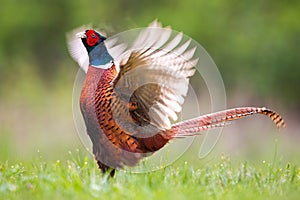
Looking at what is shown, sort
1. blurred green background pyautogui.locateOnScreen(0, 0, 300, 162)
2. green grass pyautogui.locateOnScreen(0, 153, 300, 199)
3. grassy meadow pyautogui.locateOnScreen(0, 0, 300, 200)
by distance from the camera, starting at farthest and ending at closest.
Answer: blurred green background pyautogui.locateOnScreen(0, 0, 300, 162) < grassy meadow pyautogui.locateOnScreen(0, 0, 300, 200) < green grass pyautogui.locateOnScreen(0, 153, 300, 199)

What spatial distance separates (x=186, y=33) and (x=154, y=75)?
905cm

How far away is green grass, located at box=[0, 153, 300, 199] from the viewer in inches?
162

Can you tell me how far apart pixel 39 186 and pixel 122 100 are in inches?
32.3

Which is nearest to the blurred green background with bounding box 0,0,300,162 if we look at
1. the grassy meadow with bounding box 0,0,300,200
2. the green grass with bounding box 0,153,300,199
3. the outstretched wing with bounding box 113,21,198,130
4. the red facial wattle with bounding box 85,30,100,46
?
the grassy meadow with bounding box 0,0,300,200

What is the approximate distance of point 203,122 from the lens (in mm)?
4973

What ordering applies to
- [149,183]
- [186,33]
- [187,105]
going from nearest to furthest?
[149,183]
[187,105]
[186,33]

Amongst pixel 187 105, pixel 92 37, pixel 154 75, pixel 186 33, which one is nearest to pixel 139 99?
pixel 154 75

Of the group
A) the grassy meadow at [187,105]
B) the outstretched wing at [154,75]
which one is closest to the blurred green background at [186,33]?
the grassy meadow at [187,105]

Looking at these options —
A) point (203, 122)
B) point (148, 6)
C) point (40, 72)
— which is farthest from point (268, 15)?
point (203, 122)

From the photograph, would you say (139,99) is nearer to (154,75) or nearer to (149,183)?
(154,75)

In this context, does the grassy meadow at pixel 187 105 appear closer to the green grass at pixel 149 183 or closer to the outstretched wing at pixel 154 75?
the green grass at pixel 149 183

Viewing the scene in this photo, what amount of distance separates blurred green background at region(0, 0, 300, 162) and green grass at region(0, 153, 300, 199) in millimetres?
3276

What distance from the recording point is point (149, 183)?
172 inches

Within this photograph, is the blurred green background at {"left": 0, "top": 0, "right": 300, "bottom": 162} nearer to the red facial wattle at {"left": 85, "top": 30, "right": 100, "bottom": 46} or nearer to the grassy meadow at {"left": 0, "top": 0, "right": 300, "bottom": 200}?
the grassy meadow at {"left": 0, "top": 0, "right": 300, "bottom": 200}
